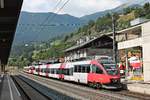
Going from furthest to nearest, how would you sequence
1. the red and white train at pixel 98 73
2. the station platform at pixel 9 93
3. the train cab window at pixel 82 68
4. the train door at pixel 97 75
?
the train cab window at pixel 82 68 → the train door at pixel 97 75 → the red and white train at pixel 98 73 → the station platform at pixel 9 93

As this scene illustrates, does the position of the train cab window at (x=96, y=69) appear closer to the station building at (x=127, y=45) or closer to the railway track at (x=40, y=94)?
the railway track at (x=40, y=94)

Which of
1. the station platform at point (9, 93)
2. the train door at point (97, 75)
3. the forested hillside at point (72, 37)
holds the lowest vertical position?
the station platform at point (9, 93)

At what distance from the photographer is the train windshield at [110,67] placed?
35.2 meters

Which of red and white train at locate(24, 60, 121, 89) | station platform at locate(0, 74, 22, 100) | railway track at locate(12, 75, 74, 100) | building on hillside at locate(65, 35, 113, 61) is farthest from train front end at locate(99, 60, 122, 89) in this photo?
building on hillside at locate(65, 35, 113, 61)

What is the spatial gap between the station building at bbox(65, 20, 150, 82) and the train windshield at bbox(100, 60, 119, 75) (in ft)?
27.8

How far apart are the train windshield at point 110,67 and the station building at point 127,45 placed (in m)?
8.48

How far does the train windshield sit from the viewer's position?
35.2 m

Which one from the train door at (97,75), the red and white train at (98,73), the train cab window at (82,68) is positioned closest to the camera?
the red and white train at (98,73)

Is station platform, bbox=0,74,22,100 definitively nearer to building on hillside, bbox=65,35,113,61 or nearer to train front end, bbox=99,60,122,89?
train front end, bbox=99,60,122,89

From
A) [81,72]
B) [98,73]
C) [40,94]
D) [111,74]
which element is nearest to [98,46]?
[81,72]

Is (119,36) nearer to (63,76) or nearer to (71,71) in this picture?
(63,76)

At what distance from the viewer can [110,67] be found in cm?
3556

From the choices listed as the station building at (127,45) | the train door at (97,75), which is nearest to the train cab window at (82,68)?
the train door at (97,75)

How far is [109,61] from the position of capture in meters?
36.4
